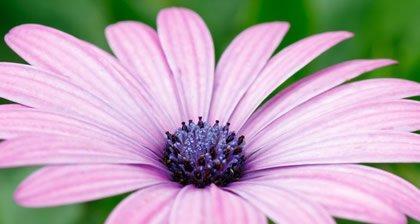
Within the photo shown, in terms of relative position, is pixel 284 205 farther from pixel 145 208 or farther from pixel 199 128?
pixel 199 128

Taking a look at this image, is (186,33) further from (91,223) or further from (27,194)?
(27,194)

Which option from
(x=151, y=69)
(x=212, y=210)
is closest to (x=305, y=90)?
(x=151, y=69)

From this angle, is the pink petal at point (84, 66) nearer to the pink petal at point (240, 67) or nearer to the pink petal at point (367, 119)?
the pink petal at point (240, 67)

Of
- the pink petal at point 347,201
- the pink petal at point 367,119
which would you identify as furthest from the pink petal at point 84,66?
the pink petal at point 347,201

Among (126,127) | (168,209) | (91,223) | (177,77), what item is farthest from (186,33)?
(168,209)

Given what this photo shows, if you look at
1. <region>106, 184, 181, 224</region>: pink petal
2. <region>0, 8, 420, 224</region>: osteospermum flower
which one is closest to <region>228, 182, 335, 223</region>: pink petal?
<region>0, 8, 420, 224</region>: osteospermum flower

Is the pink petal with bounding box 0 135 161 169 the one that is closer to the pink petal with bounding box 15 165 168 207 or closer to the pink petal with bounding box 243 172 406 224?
the pink petal with bounding box 15 165 168 207
